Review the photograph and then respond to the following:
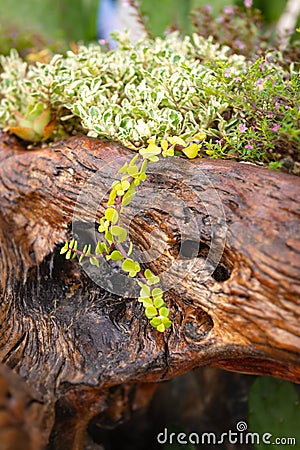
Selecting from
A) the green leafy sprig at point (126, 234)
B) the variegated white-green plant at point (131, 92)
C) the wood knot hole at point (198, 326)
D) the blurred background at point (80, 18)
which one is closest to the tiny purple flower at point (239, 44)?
the variegated white-green plant at point (131, 92)

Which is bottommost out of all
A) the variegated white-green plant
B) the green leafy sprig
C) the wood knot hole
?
the wood knot hole

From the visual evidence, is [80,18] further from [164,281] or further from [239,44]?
[164,281]

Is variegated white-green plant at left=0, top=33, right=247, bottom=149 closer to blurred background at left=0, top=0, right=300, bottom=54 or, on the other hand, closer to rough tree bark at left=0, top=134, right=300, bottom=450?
rough tree bark at left=0, top=134, right=300, bottom=450

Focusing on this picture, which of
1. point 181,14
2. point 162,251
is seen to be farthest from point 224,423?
point 181,14

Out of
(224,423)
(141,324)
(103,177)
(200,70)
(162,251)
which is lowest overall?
(224,423)

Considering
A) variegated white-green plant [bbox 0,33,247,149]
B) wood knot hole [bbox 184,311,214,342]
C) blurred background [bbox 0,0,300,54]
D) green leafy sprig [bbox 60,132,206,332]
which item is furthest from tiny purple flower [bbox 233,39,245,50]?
wood knot hole [bbox 184,311,214,342]

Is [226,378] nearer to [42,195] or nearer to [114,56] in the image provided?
[42,195]
